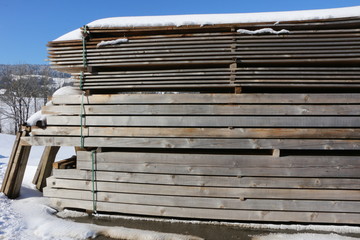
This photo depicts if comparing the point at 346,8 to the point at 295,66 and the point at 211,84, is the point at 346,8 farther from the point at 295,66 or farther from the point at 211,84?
the point at 211,84

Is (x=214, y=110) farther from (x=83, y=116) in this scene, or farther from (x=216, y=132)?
(x=83, y=116)

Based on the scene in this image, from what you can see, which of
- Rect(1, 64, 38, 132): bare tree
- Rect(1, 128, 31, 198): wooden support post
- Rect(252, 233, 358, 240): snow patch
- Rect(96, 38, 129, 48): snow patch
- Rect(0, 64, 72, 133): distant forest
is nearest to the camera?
Rect(252, 233, 358, 240): snow patch

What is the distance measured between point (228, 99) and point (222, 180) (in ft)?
4.48

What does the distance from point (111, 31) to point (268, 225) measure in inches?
170

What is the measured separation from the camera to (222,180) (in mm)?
3891

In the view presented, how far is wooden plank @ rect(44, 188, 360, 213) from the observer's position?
3.75 metres

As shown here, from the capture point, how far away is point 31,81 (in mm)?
45250

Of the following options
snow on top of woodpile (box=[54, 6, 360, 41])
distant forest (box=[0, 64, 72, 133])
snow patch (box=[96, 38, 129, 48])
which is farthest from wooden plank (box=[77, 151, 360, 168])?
distant forest (box=[0, 64, 72, 133])

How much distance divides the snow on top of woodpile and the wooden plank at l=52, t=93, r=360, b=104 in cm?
126

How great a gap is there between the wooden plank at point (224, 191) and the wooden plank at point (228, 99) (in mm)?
1454

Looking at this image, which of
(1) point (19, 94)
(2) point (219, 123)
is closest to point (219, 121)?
(2) point (219, 123)

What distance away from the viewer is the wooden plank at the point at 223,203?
3.75 meters

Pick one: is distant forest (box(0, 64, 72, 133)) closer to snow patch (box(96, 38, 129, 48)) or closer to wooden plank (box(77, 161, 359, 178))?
snow patch (box(96, 38, 129, 48))

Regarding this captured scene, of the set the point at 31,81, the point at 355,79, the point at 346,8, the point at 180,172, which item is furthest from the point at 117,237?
the point at 31,81
